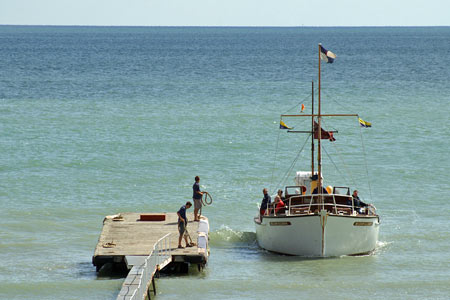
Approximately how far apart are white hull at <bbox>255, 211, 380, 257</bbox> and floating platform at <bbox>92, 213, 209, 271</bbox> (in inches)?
91.3

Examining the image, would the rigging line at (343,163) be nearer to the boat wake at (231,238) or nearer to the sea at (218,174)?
the sea at (218,174)

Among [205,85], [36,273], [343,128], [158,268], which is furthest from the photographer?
[205,85]

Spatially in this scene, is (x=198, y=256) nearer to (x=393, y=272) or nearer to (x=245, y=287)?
(x=245, y=287)

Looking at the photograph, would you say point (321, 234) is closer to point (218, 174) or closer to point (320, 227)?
point (320, 227)

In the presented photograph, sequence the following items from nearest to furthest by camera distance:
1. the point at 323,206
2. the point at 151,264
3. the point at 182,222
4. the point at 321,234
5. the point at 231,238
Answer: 1. the point at 151,264
2. the point at 182,222
3. the point at 321,234
4. the point at 323,206
5. the point at 231,238

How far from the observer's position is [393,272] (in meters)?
24.4

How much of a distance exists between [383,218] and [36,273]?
44.8 feet

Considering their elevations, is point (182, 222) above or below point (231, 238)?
above

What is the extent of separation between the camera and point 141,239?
80.2ft

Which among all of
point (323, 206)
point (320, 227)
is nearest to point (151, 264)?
point (320, 227)

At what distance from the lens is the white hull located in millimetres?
24656

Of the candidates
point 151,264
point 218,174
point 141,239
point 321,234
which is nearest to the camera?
point 151,264

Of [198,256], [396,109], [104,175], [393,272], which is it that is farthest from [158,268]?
[396,109]

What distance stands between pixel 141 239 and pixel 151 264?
298 cm
